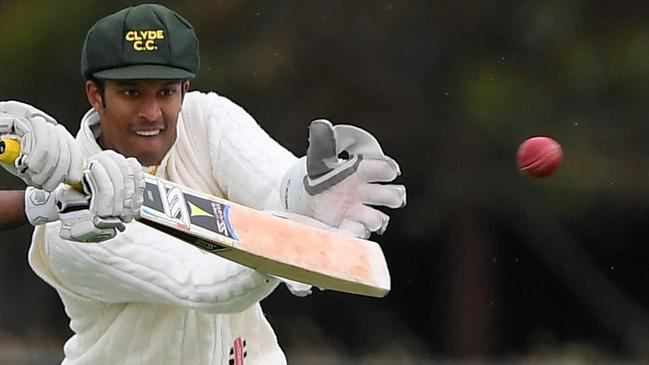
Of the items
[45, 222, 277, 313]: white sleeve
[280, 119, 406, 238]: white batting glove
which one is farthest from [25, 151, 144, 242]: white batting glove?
[280, 119, 406, 238]: white batting glove

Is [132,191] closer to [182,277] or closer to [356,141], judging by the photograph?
[182,277]

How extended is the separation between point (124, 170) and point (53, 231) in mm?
684

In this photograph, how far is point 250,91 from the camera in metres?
10.1

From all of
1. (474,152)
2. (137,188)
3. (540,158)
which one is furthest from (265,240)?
(474,152)

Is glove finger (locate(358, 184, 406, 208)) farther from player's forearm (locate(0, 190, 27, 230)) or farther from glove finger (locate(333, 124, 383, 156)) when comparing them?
player's forearm (locate(0, 190, 27, 230))

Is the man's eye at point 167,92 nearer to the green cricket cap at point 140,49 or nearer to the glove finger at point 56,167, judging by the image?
the green cricket cap at point 140,49

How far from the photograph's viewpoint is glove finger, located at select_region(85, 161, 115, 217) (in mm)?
3768

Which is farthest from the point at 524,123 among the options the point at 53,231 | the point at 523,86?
the point at 53,231

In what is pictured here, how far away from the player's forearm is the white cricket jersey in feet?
1.22

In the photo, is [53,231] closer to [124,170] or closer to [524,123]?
[124,170]

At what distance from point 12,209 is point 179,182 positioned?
0.67 meters

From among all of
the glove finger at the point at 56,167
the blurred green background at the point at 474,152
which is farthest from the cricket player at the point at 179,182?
the blurred green background at the point at 474,152

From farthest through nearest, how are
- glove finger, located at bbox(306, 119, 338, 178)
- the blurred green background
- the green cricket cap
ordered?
the blurred green background
the green cricket cap
glove finger, located at bbox(306, 119, 338, 178)

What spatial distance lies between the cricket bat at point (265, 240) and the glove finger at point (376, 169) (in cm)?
14
